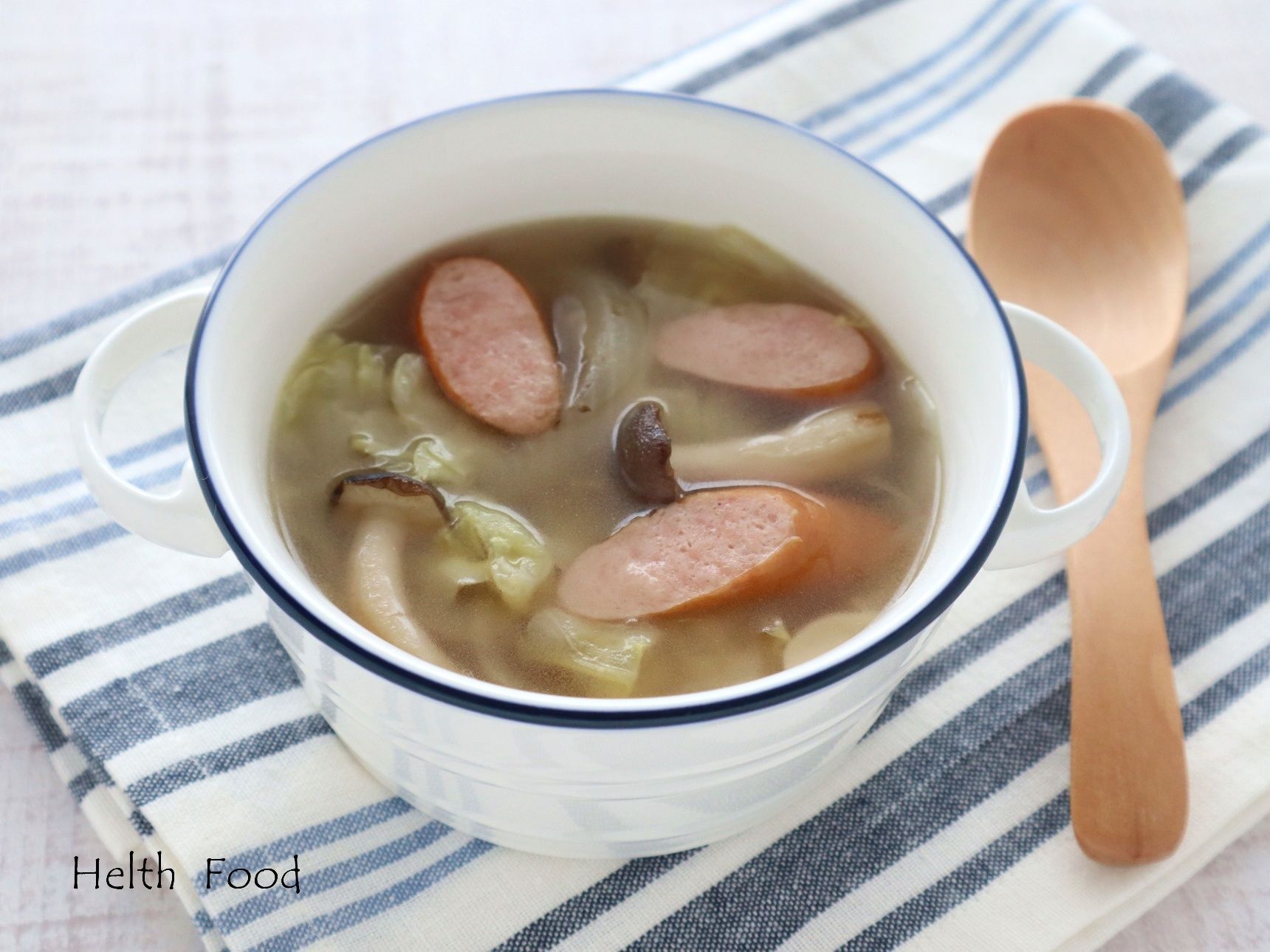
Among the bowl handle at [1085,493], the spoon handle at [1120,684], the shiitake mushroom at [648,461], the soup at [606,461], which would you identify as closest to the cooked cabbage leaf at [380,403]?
the soup at [606,461]

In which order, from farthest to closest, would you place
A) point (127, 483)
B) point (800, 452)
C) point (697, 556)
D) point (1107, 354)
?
point (1107, 354), point (800, 452), point (697, 556), point (127, 483)

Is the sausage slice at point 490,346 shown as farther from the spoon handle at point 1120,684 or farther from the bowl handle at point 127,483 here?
the spoon handle at point 1120,684

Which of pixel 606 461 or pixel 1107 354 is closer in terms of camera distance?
pixel 606 461

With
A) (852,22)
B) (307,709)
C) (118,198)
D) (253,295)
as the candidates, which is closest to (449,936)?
(307,709)

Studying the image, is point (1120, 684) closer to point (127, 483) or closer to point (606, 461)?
point (606, 461)

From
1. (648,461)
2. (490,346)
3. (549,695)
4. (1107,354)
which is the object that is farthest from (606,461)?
(1107,354)

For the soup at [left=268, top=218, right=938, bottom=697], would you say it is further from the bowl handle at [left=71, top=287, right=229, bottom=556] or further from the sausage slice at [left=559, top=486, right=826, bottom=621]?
the bowl handle at [left=71, top=287, right=229, bottom=556]

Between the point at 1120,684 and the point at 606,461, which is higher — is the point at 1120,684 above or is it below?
below
